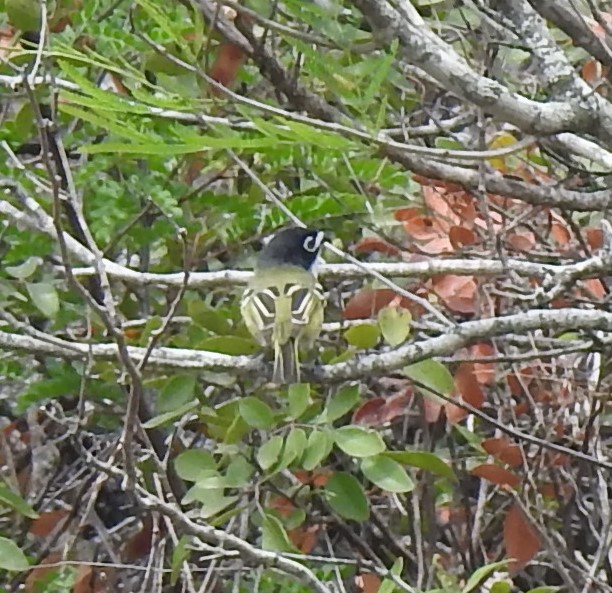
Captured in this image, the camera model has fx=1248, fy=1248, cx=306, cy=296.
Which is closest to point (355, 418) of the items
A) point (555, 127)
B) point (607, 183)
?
point (607, 183)

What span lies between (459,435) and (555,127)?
6.51 ft

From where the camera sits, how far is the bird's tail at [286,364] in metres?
3.04

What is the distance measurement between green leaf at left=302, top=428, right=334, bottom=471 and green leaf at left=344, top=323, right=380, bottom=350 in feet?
0.69

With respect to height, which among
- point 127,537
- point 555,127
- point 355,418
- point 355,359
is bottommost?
point 127,537

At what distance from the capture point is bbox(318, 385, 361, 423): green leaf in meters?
2.76

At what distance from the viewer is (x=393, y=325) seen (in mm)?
2711

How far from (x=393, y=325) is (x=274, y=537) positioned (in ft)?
1.72

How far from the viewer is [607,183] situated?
9.99ft

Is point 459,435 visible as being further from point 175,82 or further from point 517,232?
point 175,82

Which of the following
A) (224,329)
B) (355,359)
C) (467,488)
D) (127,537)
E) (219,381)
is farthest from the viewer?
(127,537)

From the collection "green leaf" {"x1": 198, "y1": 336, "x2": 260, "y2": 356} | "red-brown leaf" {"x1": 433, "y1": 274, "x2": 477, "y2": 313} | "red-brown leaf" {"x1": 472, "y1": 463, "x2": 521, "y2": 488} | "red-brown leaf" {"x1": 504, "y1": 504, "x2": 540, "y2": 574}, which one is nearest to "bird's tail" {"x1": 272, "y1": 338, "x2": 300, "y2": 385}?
"green leaf" {"x1": 198, "y1": 336, "x2": 260, "y2": 356}

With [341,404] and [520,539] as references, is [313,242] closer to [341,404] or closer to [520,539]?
[341,404]

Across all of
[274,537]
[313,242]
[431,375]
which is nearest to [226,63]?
[313,242]

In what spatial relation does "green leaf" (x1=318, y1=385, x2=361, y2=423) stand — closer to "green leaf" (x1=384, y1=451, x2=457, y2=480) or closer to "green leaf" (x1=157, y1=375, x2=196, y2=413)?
"green leaf" (x1=384, y1=451, x2=457, y2=480)
